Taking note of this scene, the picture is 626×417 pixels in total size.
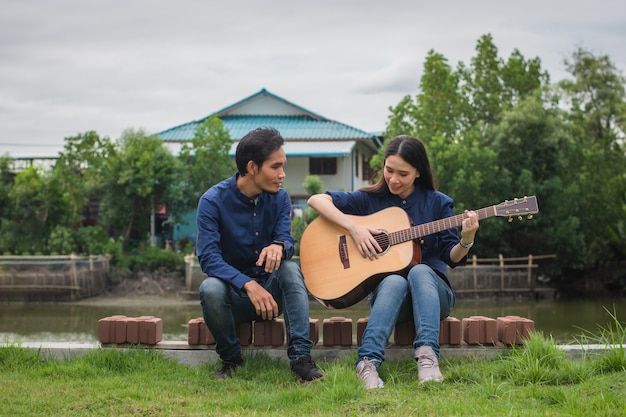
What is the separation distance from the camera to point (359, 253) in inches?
172

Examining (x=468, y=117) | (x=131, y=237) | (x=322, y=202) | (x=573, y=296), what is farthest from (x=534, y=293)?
(x=322, y=202)

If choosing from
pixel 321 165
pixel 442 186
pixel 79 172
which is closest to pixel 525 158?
pixel 442 186

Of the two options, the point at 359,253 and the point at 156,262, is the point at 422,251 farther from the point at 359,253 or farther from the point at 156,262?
the point at 156,262

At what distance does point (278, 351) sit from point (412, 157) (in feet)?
4.74

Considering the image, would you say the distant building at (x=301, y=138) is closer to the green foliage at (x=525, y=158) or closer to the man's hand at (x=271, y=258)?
the green foliage at (x=525, y=158)

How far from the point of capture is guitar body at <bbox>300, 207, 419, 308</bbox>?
426cm

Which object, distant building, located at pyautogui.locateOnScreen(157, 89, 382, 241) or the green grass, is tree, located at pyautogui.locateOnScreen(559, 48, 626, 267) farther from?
the green grass

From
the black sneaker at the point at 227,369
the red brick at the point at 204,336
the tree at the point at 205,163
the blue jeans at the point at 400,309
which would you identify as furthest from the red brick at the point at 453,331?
the tree at the point at 205,163

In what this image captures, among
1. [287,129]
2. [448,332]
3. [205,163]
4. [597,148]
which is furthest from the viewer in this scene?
[287,129]

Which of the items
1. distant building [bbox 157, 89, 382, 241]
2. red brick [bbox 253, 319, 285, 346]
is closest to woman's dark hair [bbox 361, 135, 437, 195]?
red brick [bbox 253, 319, 285, 346]

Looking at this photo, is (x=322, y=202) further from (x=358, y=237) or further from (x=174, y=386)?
(x=174, y=386)

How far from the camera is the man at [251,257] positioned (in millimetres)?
4047

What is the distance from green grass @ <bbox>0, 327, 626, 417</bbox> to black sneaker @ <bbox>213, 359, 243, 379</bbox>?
41mm

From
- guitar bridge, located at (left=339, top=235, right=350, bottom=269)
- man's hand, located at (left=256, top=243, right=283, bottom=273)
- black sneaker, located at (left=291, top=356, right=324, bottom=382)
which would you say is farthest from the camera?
guitar bridge, located at (left=339, top=235, right=350, bottom=269)
